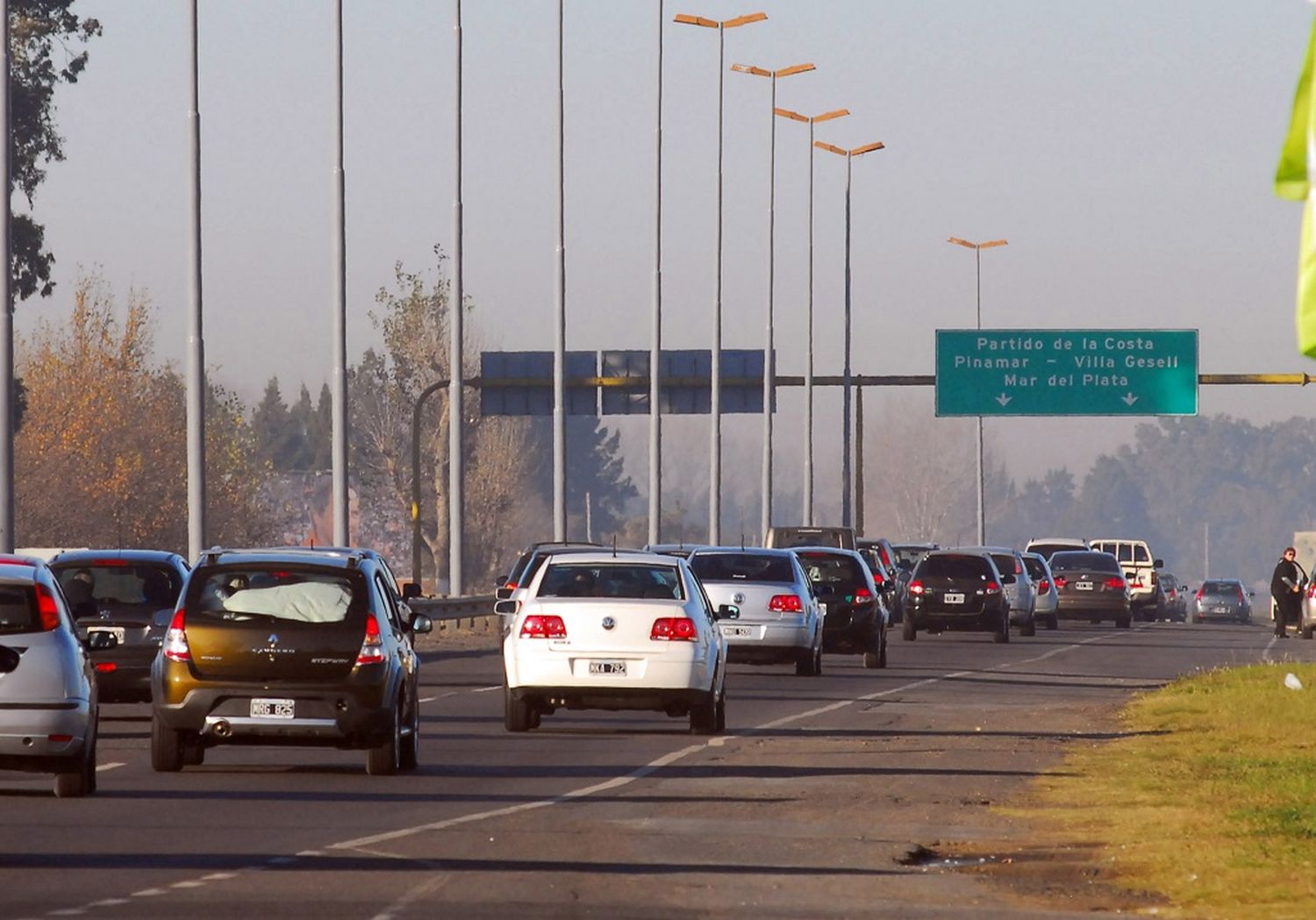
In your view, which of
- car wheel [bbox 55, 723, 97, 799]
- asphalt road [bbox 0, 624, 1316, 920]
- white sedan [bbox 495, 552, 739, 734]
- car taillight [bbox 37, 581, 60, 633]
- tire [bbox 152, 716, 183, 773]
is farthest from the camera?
white sedan [bbox 495, 552, 739, 734]

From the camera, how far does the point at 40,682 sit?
17.8 metres

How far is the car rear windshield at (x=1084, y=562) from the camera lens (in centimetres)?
7012

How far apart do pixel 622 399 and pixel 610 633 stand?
162 feet

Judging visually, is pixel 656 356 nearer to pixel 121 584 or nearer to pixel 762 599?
pixel 762 599

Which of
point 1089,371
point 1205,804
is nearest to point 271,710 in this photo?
point 1205,804

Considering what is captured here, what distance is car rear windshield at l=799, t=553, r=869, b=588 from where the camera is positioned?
40531mm

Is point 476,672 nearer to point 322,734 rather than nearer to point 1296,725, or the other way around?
point 1296,725

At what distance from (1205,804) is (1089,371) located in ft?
191

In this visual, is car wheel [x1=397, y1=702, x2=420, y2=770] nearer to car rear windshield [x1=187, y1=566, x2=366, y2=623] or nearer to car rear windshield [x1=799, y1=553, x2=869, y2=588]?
car rear windshield [x1=187, y1=566, x2=366, y2=623]

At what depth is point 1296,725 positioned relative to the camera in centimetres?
2653

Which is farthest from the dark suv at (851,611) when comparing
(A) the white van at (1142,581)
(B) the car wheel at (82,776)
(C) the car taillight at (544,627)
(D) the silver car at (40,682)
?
(A) the white van at (1142,581)

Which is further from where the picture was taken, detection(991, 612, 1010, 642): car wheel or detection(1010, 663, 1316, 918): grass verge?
detection(991, 612, 1010, 642): car wheel

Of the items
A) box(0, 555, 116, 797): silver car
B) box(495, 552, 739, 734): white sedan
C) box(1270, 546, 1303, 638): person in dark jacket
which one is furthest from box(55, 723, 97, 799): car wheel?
box(1270, 546, 1303, 638): person in dark jacket

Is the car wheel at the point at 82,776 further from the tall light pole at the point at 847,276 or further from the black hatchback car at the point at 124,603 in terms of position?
the tall light pole at the point at 847,276
